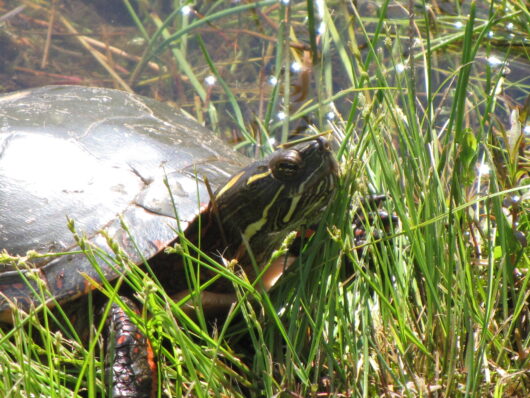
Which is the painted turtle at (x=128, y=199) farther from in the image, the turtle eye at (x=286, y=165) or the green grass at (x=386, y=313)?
the green grass at (x=386, y=313)

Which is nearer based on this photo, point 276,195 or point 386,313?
point 386,313

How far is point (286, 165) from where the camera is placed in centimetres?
197

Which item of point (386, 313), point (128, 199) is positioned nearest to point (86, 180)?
point (128, 199)

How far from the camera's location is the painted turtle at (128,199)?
195 cm

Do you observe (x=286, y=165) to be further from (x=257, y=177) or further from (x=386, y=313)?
(x=386, y=313)

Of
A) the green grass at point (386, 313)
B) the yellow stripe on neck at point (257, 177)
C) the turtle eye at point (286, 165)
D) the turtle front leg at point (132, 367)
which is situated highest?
the turtle eye at point (286, 165)

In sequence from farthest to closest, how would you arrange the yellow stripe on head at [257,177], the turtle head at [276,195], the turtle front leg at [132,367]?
1. the yellow stripe on head at [257,177]
2. the turtle head at [276,195]
3. the turtle front leg at [132,367]

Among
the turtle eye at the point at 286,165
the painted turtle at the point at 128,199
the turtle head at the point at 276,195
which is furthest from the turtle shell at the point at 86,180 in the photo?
the turtle eye at the point at 286,165

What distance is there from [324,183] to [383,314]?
1.40 feet

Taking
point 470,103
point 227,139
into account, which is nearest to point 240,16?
point 227,139

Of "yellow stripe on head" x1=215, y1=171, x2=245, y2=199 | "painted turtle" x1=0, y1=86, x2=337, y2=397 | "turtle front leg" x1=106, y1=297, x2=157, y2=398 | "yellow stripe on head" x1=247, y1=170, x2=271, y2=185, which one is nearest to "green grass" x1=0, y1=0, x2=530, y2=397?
"turtle front leg" x1=106, y1=297, x2=157, y2=398

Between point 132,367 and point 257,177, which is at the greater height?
point 257,177

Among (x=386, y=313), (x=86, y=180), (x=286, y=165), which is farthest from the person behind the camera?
(x=86, y=180)

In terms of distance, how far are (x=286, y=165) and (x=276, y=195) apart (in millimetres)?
120
